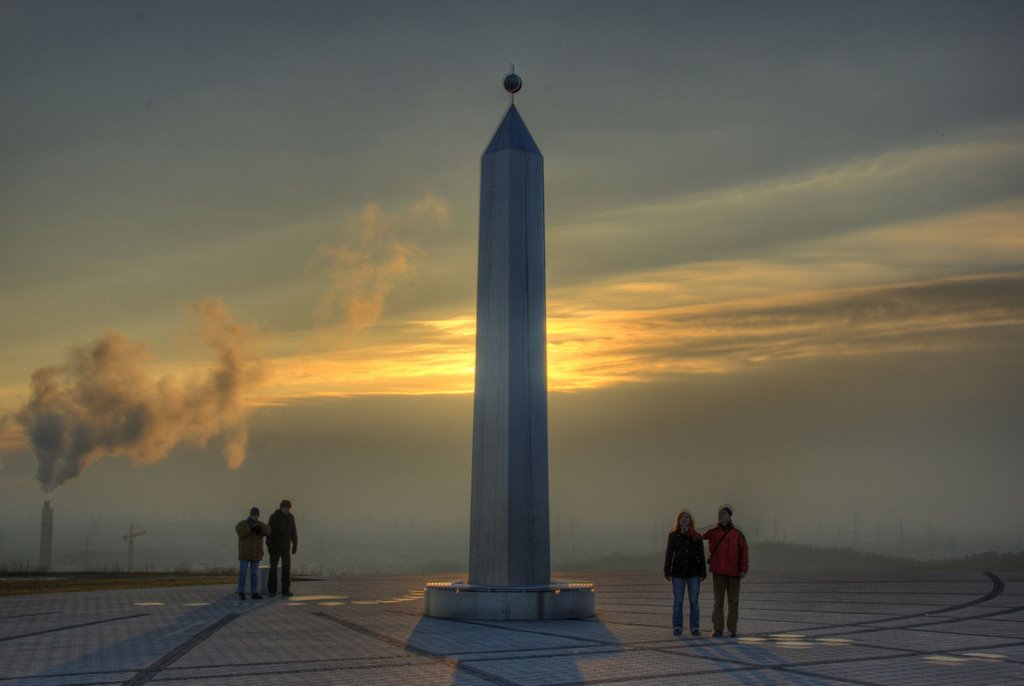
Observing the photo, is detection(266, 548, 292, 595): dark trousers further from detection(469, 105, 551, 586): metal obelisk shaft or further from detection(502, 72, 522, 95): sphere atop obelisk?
detection(502, 72, 522, 95): sphere atop obelisk

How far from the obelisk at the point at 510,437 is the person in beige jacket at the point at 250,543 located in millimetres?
5441

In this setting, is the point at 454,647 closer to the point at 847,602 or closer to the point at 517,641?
the point at 517,641

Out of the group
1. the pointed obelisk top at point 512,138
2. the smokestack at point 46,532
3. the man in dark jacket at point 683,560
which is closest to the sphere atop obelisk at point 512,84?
the pointed obelisk top at point 512,138

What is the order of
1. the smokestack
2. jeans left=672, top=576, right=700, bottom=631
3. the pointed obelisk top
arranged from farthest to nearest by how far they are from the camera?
the smokestack → the pointed obelisk top → jeans left=672, top=576, right=700, bottom=631

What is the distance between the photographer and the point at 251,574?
22.6 metres

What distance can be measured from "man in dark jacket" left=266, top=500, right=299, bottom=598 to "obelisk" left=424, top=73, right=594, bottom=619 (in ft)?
19.0

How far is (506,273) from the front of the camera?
726 inches

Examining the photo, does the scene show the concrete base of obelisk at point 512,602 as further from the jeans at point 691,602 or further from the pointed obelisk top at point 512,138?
the pointed obelisk top at point 512,138

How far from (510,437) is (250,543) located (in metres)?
7.18

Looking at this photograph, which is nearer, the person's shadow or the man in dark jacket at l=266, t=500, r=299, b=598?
the person's shadow

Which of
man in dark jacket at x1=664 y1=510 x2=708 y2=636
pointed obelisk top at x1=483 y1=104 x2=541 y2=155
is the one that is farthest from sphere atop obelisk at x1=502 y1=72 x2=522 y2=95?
man in dark jacket at x1=664 y1=510 x2=708 y2=636

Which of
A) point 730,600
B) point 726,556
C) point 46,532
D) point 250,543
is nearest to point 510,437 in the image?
point 726,556

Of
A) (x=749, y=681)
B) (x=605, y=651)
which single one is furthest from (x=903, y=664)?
(x=605, y=651)

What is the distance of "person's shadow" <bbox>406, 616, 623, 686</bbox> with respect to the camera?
38.4 feet
